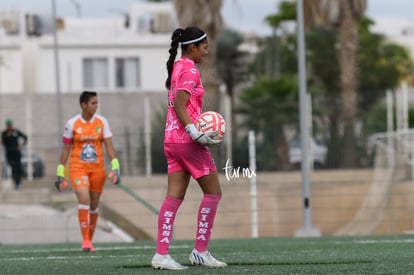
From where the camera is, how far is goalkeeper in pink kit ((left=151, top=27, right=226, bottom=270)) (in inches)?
349

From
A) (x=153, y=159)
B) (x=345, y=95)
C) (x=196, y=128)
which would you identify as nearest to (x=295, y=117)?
(x=345, y=95)

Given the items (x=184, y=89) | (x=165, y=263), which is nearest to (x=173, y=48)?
(x=184, y=89)

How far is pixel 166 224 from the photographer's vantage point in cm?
892

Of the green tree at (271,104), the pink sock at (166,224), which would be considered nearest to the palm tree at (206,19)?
the green tree at (271,104)

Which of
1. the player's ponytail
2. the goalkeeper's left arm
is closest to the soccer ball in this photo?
the player's ponytail

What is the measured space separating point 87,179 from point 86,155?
10.9 inches

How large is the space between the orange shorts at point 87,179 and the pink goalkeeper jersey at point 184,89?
370 centimetres

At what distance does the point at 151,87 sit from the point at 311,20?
15.3 meters

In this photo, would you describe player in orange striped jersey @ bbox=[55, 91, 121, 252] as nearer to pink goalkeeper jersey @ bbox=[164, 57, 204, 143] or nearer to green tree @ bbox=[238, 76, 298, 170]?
pink goalkeeper jersey @ bbox=[164, 57, 204, 143]

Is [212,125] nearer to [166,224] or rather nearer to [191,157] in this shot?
[191,157]

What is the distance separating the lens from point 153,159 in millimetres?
24312

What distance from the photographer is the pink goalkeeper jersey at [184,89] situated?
8875 millimetres

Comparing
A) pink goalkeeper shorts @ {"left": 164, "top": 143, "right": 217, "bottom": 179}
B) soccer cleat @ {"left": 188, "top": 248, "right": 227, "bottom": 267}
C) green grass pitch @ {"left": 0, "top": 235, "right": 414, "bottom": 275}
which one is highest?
pink goalkeeper shorts @ {"left": 164, "top": 143, "right": 217, "bottom": 179}

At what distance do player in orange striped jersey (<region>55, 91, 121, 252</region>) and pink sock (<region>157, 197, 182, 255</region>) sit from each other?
11.8 ft
